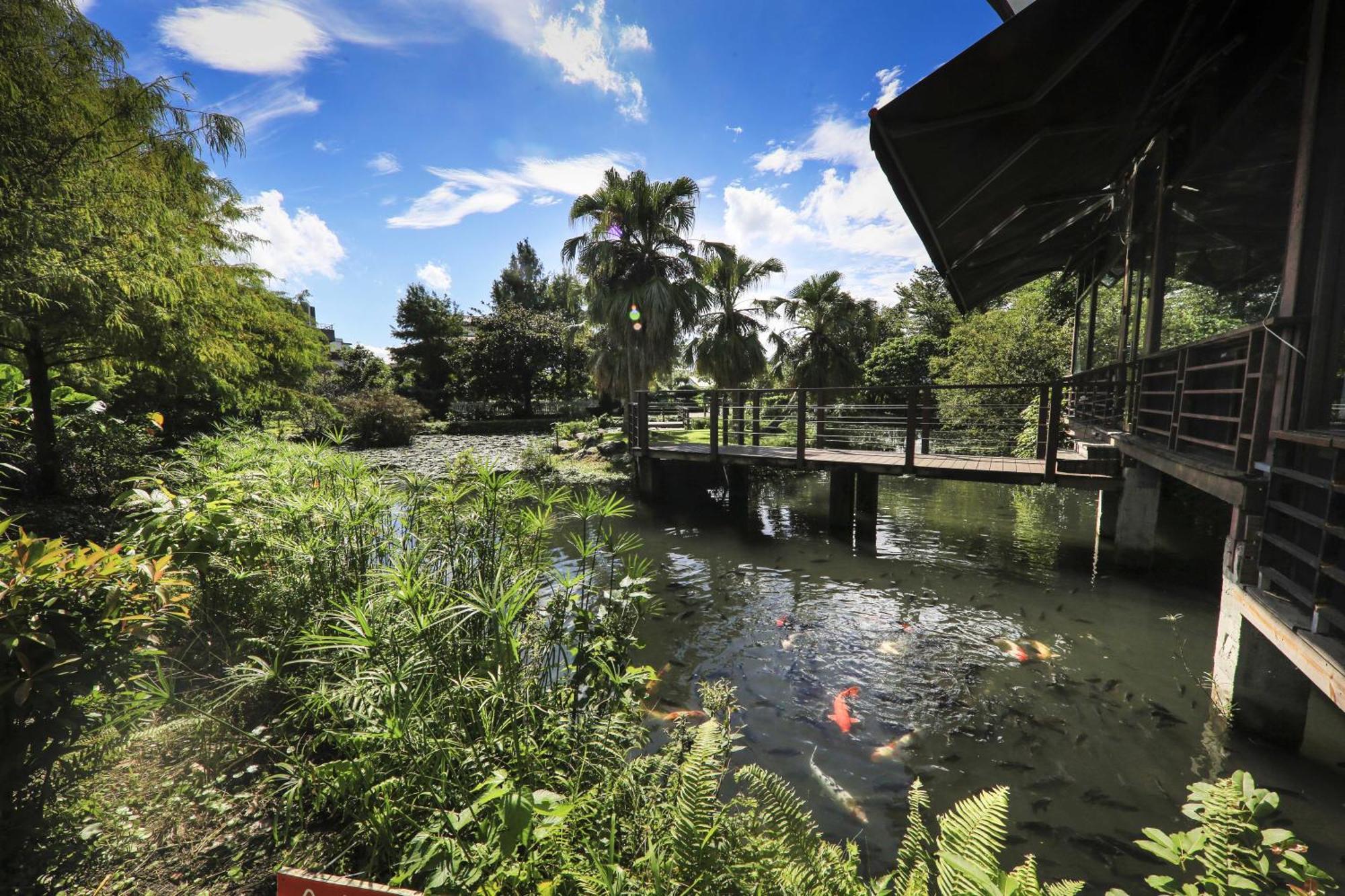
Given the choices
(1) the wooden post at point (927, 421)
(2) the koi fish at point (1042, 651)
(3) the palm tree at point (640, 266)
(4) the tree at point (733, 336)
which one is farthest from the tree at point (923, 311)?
(2) the koi fish at point (1042, 651)

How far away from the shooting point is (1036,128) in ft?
14.9

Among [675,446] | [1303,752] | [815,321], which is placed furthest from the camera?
[815,321]

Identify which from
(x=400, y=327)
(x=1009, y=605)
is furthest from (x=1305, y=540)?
(x=400, y=327)

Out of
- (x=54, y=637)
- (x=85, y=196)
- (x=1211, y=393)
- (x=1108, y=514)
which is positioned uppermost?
(x=85, y=196)

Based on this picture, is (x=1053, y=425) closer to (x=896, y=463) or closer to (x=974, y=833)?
(x=896, y=463)

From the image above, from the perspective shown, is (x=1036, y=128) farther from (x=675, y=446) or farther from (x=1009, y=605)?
(x=675, y=446)

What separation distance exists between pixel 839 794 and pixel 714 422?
7.64 metres

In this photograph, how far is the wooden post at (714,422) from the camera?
1044 centimetres

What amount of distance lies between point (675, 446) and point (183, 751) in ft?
31.4

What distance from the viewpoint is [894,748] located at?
3.95m

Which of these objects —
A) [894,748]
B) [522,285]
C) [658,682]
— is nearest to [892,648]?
[894,748]

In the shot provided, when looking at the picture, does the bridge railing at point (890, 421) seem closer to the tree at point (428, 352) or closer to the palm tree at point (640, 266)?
the palm tree at point (640, 266)

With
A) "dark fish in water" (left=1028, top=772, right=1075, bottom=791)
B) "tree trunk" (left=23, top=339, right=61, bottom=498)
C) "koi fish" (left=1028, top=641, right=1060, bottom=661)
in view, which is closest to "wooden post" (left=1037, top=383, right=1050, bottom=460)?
"koi fish" (left=1028, top=641, right=1060, bottom=661)

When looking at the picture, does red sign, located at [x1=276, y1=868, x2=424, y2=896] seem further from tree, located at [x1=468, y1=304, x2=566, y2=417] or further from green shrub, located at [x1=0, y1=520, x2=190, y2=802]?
tree, located at [x1=468, y1=304, x2=566, y2=417]
